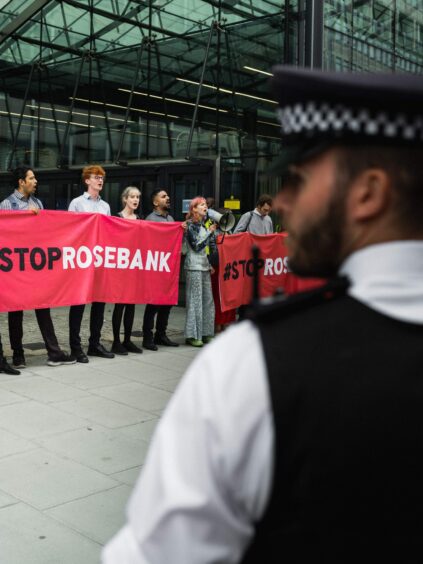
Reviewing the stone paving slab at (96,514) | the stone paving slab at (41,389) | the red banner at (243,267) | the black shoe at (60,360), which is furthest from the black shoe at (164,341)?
the stone paving slab at (96,514)

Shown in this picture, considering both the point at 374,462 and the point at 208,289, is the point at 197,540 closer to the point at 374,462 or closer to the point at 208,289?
the point at 374,462

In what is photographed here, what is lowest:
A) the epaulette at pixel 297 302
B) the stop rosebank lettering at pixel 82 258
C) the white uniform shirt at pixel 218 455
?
the stop rosebank lettering at pixel 82 258

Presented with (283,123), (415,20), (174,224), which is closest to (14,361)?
(174,224)

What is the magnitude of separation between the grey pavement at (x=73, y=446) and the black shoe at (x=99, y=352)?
11cm

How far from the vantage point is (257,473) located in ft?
3.00

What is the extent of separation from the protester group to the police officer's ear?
6579mm

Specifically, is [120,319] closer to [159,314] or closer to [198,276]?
[159,314]

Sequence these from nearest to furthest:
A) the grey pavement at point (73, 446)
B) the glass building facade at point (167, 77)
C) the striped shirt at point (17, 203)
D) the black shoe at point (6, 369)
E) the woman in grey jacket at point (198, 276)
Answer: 1. the grey pavement at point (73, 446)
2. the black shoe at point (6, 369)
3. the striped shirt at point (17, 203)
4. the woman in grey jacket at point (198, 276)
5. the glass building facade at point (167, 77)

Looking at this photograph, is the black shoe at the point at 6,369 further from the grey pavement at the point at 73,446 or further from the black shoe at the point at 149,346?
the black shoe at the point at 149,346

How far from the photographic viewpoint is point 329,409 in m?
0.90

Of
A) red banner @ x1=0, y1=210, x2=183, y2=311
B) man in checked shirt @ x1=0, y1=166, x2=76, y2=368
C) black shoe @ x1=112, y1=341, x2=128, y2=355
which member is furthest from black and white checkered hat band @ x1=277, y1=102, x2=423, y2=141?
black shoe @ x1=112, y1=341, x2=128, y2=355

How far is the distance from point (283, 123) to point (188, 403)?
0.44m

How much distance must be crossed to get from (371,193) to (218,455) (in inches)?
15.7

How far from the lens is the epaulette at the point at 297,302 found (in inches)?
37.8
